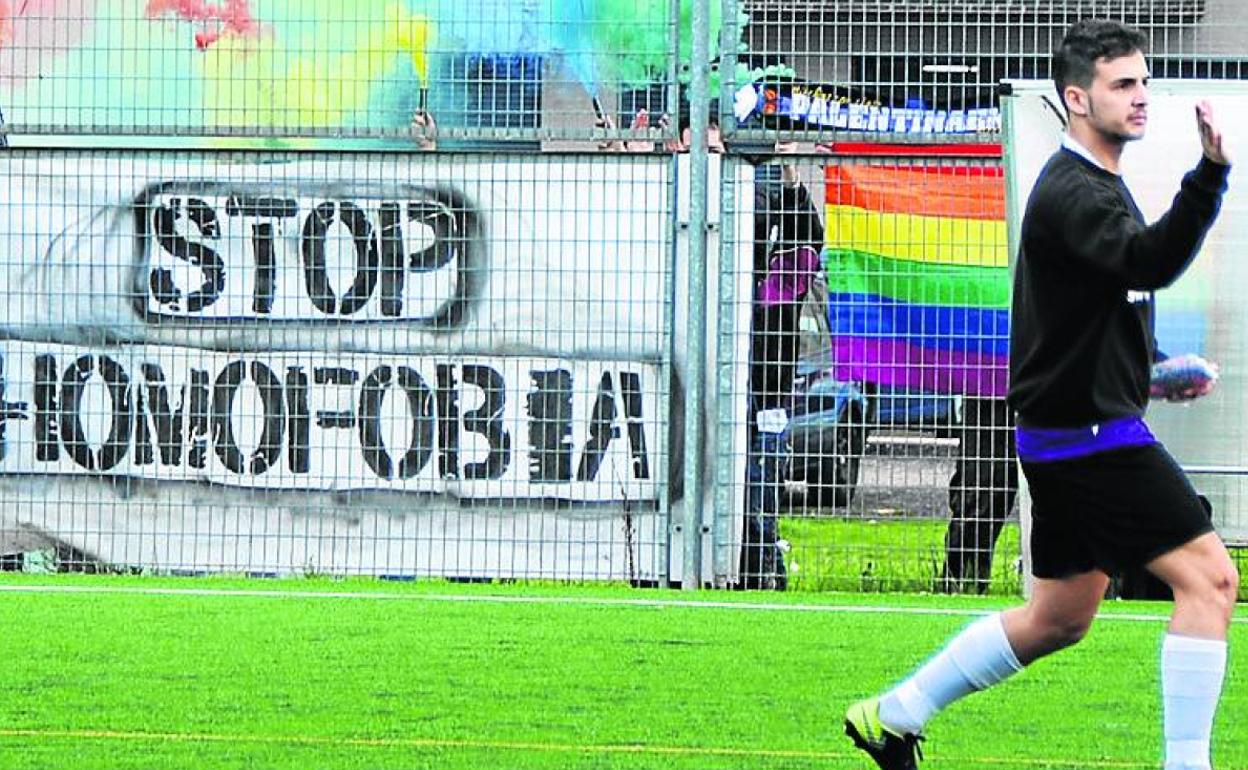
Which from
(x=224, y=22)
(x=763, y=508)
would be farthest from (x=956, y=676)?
(x=224, y=22)

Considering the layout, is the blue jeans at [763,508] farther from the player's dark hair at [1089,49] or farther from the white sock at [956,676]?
the player's dark hair at [1089,49]

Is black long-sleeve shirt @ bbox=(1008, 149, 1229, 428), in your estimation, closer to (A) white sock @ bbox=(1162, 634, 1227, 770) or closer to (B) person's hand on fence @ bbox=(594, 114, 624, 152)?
(A) white sock @ bbox=(1162, 634, 1227, 770)

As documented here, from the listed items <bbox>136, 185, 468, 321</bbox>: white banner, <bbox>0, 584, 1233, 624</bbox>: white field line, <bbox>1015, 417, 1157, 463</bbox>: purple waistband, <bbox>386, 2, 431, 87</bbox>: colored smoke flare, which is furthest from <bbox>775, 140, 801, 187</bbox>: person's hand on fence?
<bbox>1015, 417, 1157, 463</bbox>: purple waistband

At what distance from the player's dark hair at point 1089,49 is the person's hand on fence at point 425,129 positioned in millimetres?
5792

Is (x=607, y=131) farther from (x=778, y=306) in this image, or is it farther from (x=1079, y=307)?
(x=1079, y=307)

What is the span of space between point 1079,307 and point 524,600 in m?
5.03

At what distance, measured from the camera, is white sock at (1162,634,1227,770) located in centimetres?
518

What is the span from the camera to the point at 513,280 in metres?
11.1

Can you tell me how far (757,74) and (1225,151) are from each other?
6.03 m

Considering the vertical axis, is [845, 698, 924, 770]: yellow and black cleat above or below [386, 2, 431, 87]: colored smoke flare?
below

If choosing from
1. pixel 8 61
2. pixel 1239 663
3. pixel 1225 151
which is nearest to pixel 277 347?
pixel 8 61

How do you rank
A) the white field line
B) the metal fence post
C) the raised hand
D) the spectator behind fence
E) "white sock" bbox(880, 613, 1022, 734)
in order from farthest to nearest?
the spectator behind fence → the metal fence post → the white field line → "white sock" bbox(880, 613, 1022, 734) → the raised hand

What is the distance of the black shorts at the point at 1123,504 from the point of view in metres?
5.38

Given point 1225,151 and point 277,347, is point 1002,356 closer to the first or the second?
point 277,347
